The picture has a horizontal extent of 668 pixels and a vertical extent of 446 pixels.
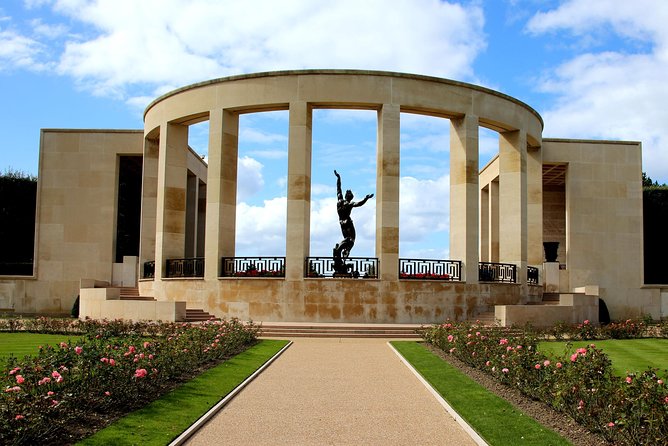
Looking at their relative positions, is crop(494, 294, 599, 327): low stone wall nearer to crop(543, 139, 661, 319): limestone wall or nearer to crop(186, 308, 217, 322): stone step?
crop(543, 139, 661, 319): limestone wall

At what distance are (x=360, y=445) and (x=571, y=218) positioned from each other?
3095 cm

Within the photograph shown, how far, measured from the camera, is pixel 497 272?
3100 centimetres

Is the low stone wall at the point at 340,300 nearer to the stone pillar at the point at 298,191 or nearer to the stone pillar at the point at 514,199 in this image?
the stone pillar at the point at 298,191

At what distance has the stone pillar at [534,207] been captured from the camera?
1379 inches

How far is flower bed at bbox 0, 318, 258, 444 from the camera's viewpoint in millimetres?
8406

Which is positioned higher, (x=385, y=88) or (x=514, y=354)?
(x=385, y=88)

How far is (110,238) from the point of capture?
36.3m

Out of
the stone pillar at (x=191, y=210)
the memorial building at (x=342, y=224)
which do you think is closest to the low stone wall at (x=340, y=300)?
the memorial building at (x=342, y=224)

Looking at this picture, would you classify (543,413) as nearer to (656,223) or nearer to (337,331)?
(337,331)

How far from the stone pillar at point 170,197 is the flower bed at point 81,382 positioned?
1558cm

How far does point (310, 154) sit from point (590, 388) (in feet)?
65.6

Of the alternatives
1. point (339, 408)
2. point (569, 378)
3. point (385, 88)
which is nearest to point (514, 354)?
point (569, 378)

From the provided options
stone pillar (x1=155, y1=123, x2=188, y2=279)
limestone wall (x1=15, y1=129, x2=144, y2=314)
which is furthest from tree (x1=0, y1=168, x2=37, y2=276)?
stone pillar (x1=155, y1=123, x2=188, y2=279)

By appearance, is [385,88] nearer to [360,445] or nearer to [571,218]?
[571,218]
